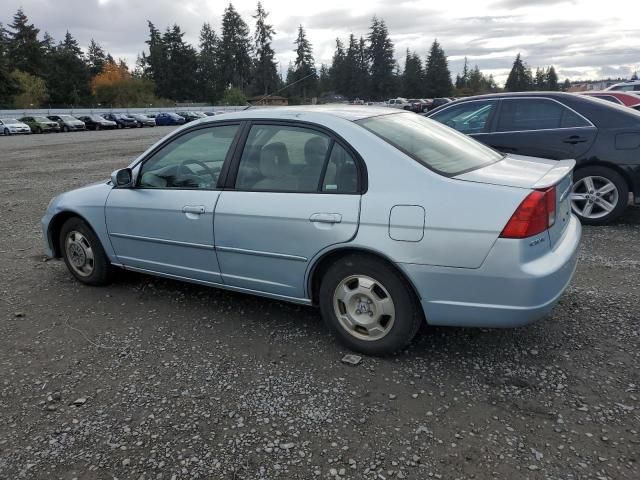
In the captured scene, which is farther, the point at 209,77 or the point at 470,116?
the point at 209,77

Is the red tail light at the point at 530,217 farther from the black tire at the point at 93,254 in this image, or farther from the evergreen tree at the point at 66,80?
the evergreen tree at the point at 66,80

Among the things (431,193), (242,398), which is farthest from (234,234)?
(431,193)

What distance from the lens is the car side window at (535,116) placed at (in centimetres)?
645

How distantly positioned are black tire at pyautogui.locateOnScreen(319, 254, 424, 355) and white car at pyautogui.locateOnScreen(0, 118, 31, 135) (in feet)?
141

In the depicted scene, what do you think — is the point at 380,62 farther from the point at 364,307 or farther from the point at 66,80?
the point at 364,307

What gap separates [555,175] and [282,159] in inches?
70.9

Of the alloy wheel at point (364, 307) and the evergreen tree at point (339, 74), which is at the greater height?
the evergreen tree at point (339, 74)

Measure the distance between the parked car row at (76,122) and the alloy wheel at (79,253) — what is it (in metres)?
33.4

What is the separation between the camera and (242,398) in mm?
3008

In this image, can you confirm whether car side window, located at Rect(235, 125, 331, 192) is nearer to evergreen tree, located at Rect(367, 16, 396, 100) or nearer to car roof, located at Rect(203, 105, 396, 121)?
car roof, located at Rect(203, 105, 396, 121)

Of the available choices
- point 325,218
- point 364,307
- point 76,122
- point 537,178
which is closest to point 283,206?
point 325,218

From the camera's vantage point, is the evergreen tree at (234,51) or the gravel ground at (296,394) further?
the evergreen tree at (234,51)

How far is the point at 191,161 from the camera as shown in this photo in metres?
4.15

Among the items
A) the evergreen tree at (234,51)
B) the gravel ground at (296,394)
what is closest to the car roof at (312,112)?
the gravel ground at (296,394)
